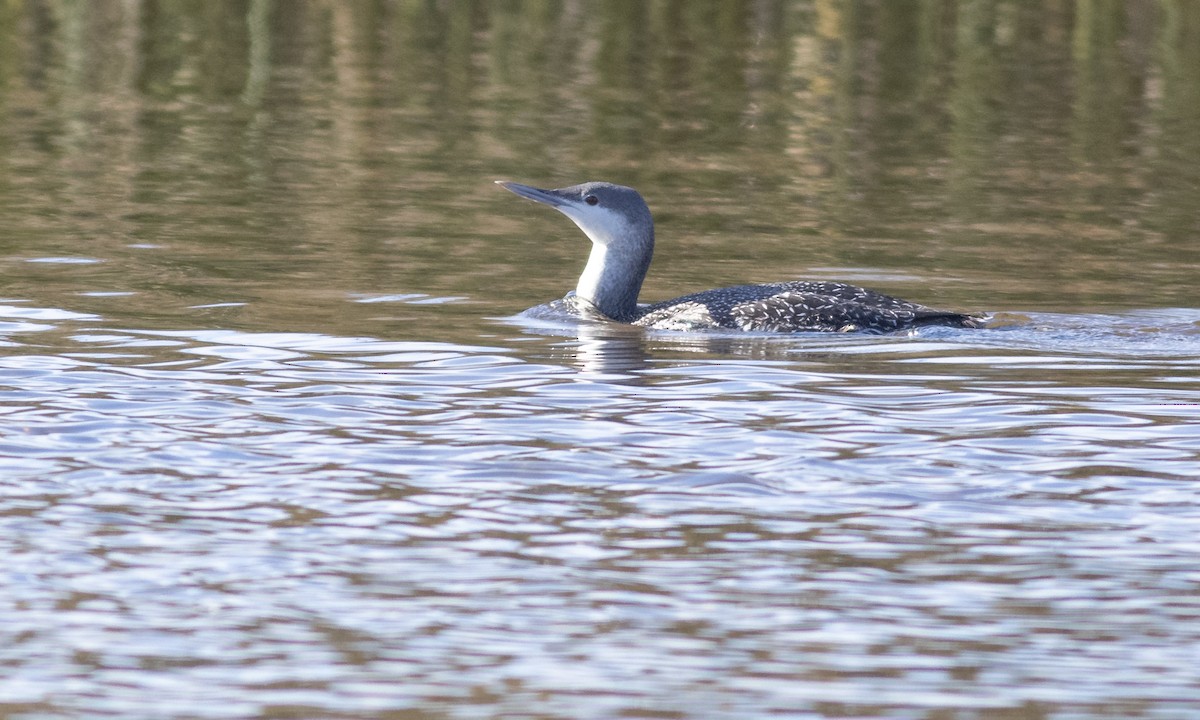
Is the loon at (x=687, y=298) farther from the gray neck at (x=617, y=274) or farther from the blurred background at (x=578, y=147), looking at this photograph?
the blurred background at (x=578, y=147)

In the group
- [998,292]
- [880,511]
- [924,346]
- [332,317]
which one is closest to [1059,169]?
[998,292]

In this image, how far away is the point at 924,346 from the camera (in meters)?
10.0

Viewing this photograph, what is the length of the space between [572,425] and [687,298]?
10.1 feet

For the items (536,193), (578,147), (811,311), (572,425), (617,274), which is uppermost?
(578,147)

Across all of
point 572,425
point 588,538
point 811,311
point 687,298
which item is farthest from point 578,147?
point 588,538

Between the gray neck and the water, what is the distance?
472mm

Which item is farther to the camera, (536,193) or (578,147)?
(578,147)

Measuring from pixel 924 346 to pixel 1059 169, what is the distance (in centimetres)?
732

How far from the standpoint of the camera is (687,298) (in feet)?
35.5

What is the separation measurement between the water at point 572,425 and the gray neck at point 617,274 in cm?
47

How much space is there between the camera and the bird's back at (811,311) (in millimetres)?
10359

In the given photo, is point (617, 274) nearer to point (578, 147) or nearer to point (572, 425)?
point (572, 425)

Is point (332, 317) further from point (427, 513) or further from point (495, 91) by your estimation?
point (495, 91)

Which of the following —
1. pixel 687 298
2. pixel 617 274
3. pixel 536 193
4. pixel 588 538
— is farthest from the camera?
pixel 617 274
